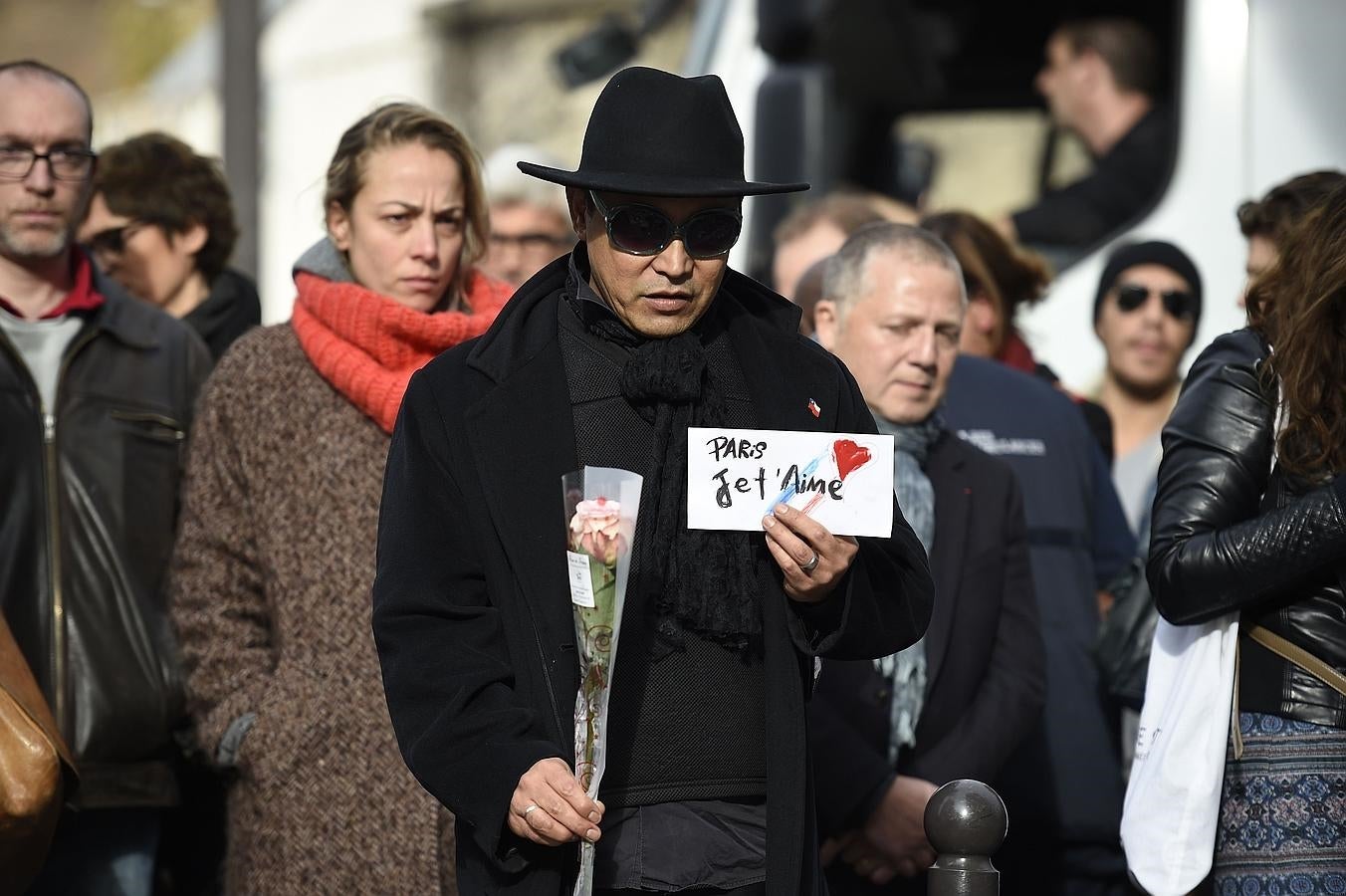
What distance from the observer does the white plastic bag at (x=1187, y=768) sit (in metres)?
3.62

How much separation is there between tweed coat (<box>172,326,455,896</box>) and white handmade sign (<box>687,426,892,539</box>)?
1316 mm

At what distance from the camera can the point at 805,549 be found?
2861 mm

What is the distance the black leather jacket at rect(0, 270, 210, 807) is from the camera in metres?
4.18

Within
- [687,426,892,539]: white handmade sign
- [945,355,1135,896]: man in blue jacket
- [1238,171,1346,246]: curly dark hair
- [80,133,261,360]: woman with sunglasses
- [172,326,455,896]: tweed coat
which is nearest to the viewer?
[687,426,892,539]: white handmade sign

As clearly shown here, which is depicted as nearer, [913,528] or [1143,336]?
[913,528]

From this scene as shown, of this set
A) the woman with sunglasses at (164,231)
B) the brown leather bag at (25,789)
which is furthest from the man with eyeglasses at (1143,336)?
the brown leather bag at (25,789)

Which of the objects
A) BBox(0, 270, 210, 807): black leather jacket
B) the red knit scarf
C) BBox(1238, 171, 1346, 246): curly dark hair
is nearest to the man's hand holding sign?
the red knit scarf

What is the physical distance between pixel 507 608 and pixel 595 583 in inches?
9.0

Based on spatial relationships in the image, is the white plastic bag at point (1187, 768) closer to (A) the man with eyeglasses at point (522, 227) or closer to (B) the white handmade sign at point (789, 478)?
(B) the white handmade sign at point (789, 478)

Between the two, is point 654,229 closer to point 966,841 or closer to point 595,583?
point 595,583

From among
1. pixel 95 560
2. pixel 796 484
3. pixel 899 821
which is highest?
pixel 796 484

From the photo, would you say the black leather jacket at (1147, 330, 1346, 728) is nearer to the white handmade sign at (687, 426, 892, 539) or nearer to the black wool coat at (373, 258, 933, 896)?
the black wool coat at (373, 258, 933, 896)

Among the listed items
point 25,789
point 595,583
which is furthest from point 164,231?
point 595,583

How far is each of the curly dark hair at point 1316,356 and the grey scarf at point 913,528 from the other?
2.85 ft
